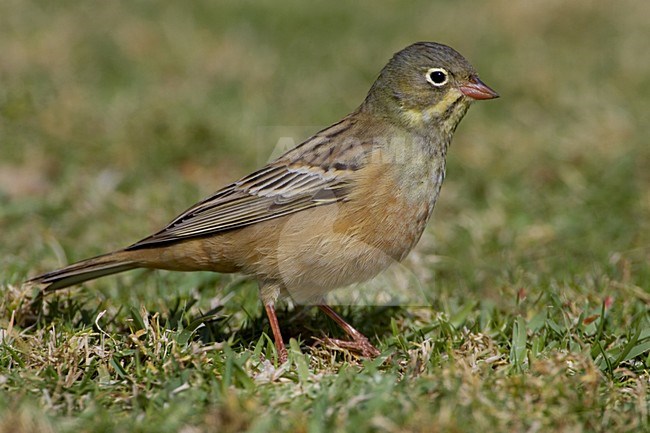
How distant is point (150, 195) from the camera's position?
328 inches

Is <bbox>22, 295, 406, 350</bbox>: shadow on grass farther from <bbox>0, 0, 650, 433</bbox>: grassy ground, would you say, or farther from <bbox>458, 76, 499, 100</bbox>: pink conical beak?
<bbox>458, 76, 499, 100</bbox>: pink conical beak

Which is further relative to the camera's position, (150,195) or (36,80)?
(36,80)

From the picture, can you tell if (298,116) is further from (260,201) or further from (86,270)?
(86,270)

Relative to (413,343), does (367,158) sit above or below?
above

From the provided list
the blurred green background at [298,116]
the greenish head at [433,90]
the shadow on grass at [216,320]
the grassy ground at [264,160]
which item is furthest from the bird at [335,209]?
the blurred green background at [298,116]

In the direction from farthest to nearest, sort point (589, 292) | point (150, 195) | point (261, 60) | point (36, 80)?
point (261, 60), point (36, 80), point (150, 195), point (589, 292)

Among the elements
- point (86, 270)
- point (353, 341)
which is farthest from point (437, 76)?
point (86, 270)

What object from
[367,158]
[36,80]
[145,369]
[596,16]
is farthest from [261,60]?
[145,369]

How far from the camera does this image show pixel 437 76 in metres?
5.97

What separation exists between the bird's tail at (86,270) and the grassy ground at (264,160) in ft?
0.63

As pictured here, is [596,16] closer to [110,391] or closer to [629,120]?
[629,120]

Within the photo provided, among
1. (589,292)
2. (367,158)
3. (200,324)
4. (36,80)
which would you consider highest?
(36,80)

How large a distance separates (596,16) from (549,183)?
22.1 ft

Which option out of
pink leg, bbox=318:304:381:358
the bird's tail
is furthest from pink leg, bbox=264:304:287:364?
the bird's tail
